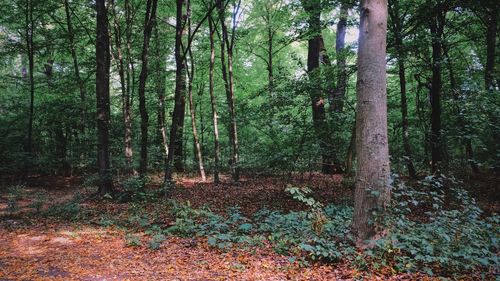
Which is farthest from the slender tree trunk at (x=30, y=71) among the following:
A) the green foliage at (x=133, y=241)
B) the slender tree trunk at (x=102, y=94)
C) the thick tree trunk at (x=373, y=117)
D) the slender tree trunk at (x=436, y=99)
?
the slender tree trunk at (x=436, y=99)

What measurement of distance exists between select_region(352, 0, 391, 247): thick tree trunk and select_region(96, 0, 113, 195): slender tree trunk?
8.22 meters

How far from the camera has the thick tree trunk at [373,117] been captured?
4.77m

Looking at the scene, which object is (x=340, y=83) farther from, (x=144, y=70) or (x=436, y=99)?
(x=144, y=70)

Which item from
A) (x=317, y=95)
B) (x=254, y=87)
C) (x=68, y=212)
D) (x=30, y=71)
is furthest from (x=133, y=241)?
(x=254, y=87)

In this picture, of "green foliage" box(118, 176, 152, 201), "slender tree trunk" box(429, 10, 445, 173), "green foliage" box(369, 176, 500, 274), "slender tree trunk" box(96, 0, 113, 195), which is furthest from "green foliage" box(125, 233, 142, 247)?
"slender tree trunk" box(429, 10, 445, 173)

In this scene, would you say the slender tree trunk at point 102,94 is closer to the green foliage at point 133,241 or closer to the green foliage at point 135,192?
the green foliage at point 135,192

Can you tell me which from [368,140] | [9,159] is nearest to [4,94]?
[9,159]

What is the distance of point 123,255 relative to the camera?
5621mm

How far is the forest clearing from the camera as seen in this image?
15.7ft

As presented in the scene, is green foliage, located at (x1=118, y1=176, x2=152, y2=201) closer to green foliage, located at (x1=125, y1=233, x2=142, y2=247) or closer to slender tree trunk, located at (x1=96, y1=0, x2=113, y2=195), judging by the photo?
slender tree trunk, located at (x1=96, y1=0, x2=113, y2=195)

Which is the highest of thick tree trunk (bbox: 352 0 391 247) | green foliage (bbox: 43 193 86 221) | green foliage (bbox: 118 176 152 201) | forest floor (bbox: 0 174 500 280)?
thick tree trunk (bbox: 352 0 391 247)

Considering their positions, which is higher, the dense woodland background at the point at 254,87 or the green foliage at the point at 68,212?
the dense woodland background at the point at 254,87

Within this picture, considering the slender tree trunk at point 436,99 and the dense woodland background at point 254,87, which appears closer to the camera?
the dense woodland background at point 254,87

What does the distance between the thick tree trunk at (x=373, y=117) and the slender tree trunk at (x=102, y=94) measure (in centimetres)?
822
